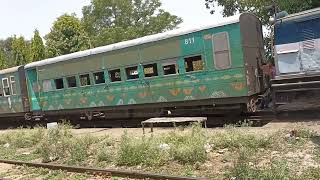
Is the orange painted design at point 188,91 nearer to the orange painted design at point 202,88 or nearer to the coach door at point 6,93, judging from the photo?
the orange painted design at point 202,88

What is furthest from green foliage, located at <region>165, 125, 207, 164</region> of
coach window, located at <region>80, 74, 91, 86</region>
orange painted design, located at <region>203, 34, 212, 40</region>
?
coach window, located at <region>80, 74, 91, 86</region>

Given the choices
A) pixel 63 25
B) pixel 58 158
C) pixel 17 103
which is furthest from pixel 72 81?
pixel 63 25

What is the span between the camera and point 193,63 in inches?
544

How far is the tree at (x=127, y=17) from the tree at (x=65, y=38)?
16231 millimetres

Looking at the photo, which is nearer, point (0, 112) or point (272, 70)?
point (272, 70)

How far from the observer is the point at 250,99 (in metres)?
13.0

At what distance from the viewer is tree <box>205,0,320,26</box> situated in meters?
16.9

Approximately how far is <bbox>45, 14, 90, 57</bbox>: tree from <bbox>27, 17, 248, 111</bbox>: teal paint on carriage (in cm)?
2865

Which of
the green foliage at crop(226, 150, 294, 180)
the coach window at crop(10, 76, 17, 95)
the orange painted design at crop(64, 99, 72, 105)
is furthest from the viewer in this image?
the coach window at crop(10, 76, 17, 95)

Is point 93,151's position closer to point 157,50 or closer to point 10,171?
point 10,171

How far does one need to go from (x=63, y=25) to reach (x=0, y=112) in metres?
25.9

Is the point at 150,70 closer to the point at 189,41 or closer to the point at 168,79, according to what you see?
the point at 168,79

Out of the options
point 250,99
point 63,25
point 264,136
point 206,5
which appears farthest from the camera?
point 63,25

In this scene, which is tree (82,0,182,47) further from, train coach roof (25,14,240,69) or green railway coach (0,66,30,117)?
train coach roof (25,14,240,69)
